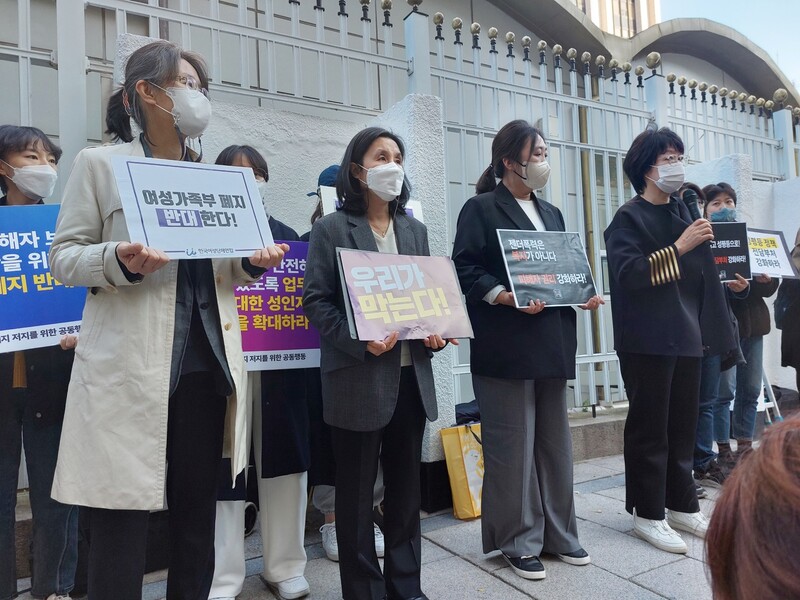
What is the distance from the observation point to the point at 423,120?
12.3 feet

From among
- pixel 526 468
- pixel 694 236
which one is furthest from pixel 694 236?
pixel 526 468

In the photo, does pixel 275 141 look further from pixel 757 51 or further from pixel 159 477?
pixel 757 51

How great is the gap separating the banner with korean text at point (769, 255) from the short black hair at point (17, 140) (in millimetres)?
4464

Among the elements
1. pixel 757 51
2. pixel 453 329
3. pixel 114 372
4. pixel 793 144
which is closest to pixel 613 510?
pixel 453 329

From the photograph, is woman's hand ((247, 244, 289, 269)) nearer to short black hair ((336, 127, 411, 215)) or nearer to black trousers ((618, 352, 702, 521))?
short black hair ((336, 127, 411, 215))

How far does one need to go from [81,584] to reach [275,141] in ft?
8.96

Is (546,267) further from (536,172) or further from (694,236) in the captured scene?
(694,236)

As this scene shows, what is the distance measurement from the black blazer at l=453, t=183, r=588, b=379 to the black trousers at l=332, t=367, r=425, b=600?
575 mm

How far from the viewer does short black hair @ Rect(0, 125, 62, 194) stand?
2484 mm

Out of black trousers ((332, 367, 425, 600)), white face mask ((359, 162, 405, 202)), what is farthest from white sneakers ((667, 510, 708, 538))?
white face mask ((359, 162, 405, 202))

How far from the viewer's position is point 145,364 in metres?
1.58

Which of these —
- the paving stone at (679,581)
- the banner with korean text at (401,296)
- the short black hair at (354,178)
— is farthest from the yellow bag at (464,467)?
the short black hair at (354,178)

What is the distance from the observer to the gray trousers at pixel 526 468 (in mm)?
2725

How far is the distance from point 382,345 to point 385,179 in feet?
2.41
